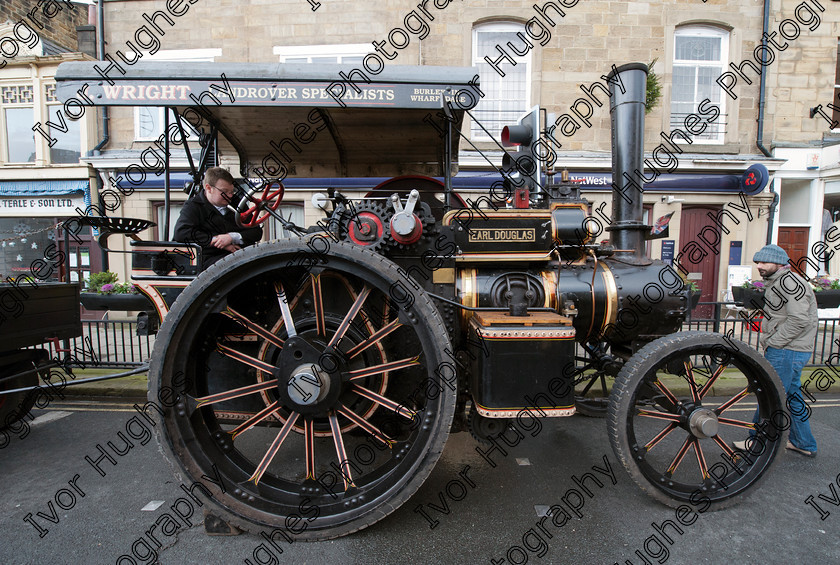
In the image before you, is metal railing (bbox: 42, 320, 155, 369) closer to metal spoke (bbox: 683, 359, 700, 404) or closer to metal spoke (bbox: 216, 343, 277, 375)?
metal spoke (bbox: 216, 343, 277, 375)

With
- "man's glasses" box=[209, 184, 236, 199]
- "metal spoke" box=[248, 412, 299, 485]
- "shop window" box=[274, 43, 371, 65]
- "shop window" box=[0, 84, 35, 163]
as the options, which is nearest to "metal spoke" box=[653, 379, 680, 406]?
"metal spoke" box=[248, 412, 299, 485]

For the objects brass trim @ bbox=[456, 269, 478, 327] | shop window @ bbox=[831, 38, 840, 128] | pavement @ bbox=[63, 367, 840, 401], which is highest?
shop window @ bbox=[831, 38, 840, 128]

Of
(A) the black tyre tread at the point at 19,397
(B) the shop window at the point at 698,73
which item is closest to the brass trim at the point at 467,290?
(A) the black tyre tread at the point at 19,397

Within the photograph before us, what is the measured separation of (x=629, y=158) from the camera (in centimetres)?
327

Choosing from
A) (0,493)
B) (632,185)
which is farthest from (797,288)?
(0,493)

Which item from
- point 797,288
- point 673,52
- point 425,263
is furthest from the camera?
point 673,52

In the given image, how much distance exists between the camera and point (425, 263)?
270cm

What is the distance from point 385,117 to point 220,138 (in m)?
1.63

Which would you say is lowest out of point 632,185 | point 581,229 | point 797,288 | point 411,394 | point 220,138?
point 411,394

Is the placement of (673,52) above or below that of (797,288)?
above

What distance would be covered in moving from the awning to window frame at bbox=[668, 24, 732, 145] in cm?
1317

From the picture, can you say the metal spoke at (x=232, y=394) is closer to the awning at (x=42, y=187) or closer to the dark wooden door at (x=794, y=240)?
the awning at (x=42, y=187)

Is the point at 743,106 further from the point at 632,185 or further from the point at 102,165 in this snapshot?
the point at 102,165

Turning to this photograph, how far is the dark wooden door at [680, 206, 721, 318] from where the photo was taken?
31.4 feet
